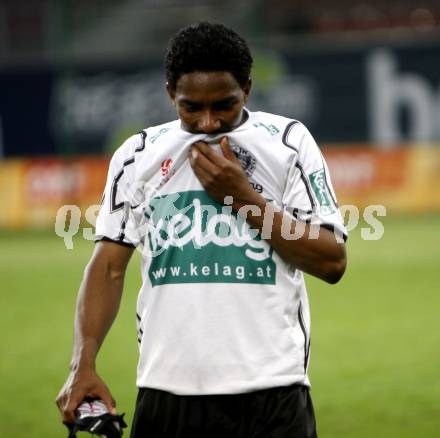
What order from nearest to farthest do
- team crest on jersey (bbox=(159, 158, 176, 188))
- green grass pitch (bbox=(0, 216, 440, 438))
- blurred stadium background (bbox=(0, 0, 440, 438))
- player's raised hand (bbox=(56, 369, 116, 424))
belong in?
player's raised hand (bbox=(56, 369, 116, 424))
team crest on jersey (bbox=(159, 158, 176, 188))
green grass pitch (bbox=(0, 216, 440, 438))
blurred stadium background (bbox=(0, 0, 440, 438))

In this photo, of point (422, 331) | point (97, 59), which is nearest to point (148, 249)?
point (422, 331)

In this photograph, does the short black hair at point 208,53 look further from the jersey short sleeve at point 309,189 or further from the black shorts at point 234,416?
the black shorts at point 234,416

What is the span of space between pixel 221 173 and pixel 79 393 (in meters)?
0.75

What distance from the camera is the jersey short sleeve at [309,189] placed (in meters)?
3.02

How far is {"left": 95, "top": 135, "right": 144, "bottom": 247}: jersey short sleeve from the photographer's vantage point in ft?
10.3

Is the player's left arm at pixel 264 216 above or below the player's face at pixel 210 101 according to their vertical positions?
below

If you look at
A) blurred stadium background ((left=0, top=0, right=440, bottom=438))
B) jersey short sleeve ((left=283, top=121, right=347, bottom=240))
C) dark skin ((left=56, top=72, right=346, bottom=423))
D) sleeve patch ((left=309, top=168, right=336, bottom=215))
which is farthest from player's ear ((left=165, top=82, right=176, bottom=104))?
blurred stadium background ((left=0, top=0, right=440, bottom=438))

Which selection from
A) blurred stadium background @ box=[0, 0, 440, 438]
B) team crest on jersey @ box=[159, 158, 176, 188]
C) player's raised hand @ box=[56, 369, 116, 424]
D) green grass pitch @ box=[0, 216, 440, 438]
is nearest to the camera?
player's raised hand @ box=[56, 369, 116, 424]

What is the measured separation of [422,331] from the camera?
9.85 metres

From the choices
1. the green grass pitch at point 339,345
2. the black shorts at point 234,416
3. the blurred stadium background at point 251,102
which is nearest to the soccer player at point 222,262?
the black shorts at point 234,416

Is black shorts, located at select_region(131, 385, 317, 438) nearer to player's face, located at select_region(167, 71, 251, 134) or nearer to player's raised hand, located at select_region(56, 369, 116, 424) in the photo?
player's raised hand, located at select_region(56, 369, 116, 424)

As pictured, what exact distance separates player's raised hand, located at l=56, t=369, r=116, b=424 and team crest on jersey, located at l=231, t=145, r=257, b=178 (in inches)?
29.2

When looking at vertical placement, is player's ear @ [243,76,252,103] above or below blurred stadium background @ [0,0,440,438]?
below

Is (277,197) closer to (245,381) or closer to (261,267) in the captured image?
(261,267)
